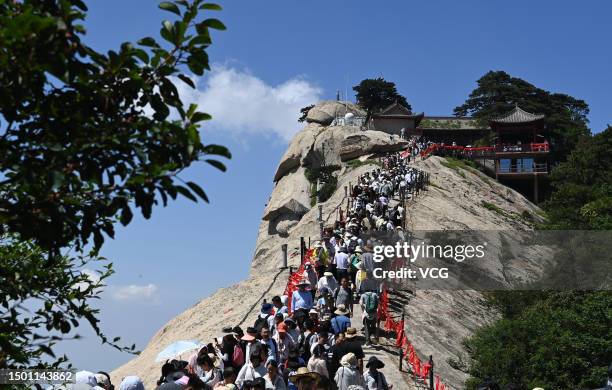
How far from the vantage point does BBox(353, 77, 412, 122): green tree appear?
71500 millimetres

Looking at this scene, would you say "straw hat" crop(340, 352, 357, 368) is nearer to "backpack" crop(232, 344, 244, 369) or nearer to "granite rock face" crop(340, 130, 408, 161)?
"backpack" crop(232, 344, 244, 369)

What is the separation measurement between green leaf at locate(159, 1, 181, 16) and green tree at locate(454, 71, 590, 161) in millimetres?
58512

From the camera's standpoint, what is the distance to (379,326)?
17.6 m

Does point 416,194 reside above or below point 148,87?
above

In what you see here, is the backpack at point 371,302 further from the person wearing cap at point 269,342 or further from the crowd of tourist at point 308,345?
the person wearing cap at point 269,342

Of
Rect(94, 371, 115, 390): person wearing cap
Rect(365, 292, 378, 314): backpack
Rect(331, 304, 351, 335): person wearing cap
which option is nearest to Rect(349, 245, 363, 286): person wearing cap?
Rect(365, 292, 378, 314): backpack

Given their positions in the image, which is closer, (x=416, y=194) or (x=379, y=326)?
(x=379, y=326)

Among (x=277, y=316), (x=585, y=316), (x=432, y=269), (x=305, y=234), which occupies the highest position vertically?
(x=305, y=234)

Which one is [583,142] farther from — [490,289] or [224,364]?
[224,364]

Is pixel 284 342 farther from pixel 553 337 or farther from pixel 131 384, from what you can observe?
pixel 553 337

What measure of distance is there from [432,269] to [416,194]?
538 inches

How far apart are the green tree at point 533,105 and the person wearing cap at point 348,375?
5280 centimetres

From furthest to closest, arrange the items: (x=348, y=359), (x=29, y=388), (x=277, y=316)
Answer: (x=277, y=316)
(x=348, y=359)
(x=29, y=388)

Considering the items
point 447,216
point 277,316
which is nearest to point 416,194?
point 447,216
